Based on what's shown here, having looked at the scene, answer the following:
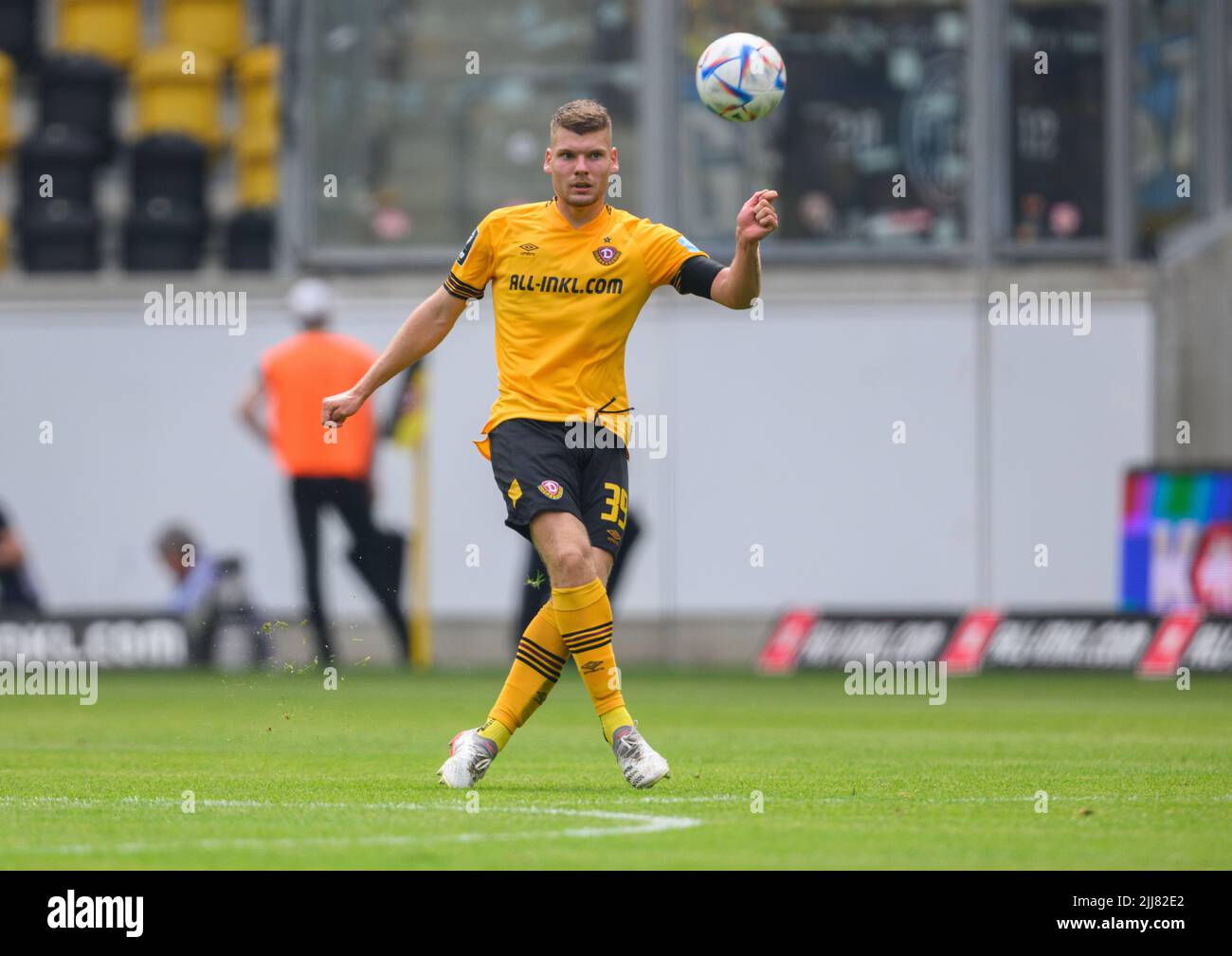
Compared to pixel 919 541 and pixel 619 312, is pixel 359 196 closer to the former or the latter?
pixel 919 541

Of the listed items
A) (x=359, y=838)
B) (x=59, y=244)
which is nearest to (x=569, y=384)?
(x=359, y=838)

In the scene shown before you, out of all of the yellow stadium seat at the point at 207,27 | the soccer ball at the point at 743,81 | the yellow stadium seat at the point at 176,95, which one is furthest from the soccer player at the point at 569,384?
the yellow stadium seat at the point at 207,27

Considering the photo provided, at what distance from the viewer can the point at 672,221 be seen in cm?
2003

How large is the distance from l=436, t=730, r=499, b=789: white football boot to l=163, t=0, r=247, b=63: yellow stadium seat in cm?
1718

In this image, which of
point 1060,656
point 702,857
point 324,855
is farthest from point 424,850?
point 1060,656

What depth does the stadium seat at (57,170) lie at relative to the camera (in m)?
22.4

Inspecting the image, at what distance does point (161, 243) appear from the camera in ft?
71.1

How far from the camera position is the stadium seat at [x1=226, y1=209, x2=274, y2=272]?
21922 mm

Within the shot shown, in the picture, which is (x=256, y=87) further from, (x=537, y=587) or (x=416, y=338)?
(x=416, y=338)

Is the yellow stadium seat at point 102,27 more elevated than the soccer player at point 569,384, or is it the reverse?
the yellow stadium seat at point 102,27

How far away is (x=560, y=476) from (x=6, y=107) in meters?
16.7

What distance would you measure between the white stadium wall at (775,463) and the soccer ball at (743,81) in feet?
34.2

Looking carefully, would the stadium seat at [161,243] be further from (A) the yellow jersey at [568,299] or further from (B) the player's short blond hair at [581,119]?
(B) the player's short blond hair at [581,119]

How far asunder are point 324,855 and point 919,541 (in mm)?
13605
